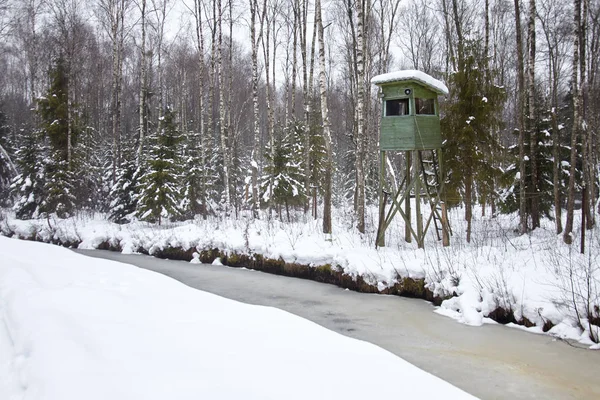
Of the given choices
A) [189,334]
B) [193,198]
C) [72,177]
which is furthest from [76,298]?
[72,177]

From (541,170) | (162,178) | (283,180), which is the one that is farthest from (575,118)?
(162,178)

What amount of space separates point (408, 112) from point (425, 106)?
697 mm

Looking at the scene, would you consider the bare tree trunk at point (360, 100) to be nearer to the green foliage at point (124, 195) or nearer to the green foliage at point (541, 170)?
the green foliage at point (541, 170)

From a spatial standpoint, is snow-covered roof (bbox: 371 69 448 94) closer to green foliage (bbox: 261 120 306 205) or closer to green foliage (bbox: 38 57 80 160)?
green foliage (bbox: 261 120 306 205)

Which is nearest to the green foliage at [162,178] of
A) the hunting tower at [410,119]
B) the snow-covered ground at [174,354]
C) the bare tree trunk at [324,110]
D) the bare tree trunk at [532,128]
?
the bare tree trunk at [324,110]

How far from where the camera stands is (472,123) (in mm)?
12641

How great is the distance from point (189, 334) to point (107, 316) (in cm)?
117

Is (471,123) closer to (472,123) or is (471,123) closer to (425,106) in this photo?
(472,123)

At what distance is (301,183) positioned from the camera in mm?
22766

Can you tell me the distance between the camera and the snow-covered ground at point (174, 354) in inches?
143

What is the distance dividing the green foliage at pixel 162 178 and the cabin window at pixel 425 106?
1087 cm

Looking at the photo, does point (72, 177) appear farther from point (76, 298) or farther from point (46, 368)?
point (46, 368)

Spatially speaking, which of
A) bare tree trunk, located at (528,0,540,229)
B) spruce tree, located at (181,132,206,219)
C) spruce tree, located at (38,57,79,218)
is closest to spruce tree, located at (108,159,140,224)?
spruce tree, located at (38,57,79,218)

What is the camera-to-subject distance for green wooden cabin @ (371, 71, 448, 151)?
35.9 ft
